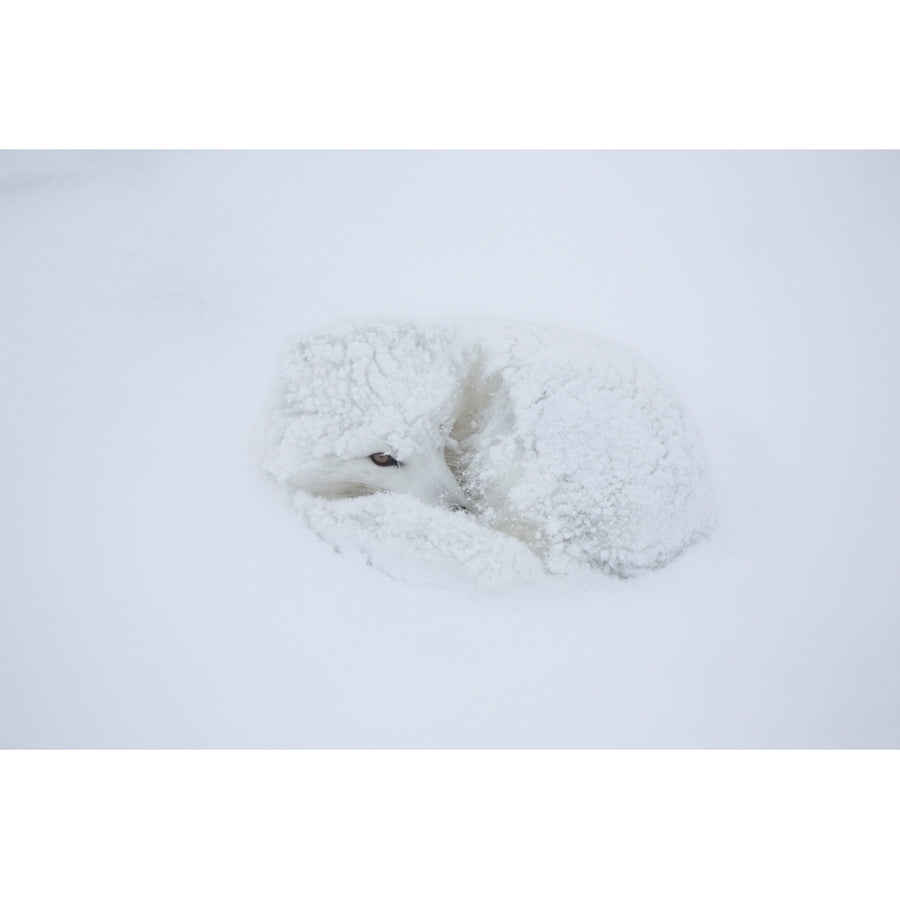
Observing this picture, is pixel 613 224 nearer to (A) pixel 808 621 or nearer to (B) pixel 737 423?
(B) pixel 737 423

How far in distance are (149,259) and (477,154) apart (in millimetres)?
1101

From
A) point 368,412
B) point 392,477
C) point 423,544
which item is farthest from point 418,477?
point 423,544

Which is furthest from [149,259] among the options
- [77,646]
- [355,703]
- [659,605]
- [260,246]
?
[659,605]

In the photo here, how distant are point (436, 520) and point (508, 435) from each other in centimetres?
37

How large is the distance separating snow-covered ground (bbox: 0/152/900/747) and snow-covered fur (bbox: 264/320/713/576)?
115 mm

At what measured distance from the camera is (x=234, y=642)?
1.55m

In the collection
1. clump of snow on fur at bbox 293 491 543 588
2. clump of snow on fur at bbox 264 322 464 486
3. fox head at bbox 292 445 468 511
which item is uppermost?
clump of snow on fur at bbox 264 322 464 486

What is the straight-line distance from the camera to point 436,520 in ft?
5.84

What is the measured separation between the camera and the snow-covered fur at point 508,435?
1.81 metres

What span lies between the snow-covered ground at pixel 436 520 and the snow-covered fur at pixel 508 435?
0.11m

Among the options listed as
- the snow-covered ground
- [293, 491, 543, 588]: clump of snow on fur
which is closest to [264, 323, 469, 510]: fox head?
the snow-covered ground

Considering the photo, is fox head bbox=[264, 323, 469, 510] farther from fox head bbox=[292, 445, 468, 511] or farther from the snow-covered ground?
the snow-covered ground

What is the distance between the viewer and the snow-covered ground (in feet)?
5.00

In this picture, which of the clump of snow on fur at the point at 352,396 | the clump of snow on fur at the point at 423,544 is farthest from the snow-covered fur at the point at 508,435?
the clump of snow on fur at the point at 423,544
